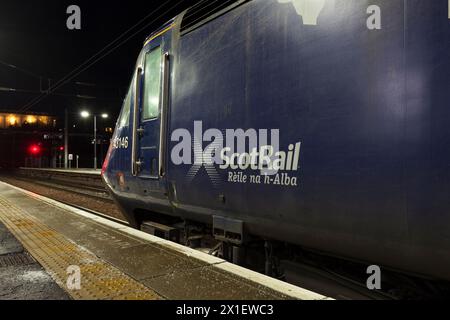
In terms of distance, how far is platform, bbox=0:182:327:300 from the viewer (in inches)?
133

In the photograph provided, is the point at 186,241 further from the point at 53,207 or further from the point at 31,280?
the point at 53,207

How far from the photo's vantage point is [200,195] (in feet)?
15.1

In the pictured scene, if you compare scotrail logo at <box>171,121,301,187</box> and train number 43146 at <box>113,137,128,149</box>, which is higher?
train number 43146 at <box>113,137,128,149</box>

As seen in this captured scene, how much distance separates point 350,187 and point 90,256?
351 centimetres

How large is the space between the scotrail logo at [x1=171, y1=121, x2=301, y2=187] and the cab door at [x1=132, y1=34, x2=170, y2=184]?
438 millimetres

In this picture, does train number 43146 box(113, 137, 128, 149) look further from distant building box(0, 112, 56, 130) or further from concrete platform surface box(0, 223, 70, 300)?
distant building box(0, 112, 56, 130)

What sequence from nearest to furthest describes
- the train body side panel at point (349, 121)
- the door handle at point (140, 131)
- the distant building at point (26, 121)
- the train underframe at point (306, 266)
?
the train body side panel at point (349, 121) < the train underframe at point (306, 266) < the door handle at point (140, 131) < the distant building at point (26, 121)

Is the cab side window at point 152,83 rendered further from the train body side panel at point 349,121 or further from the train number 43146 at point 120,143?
the train body side panel at point 349,121

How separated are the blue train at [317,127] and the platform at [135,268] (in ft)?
1.54

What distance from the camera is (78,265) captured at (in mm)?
4402

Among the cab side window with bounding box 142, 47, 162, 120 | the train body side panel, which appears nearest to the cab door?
the cab side window with bounding box 142, 47, 162, 120

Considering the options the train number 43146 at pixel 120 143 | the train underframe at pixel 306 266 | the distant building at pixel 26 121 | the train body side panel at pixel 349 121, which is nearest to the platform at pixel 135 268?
the train underframe at pixel 306 266

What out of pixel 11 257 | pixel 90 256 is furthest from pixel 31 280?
pixel 11 257

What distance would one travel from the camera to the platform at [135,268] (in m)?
3.37
